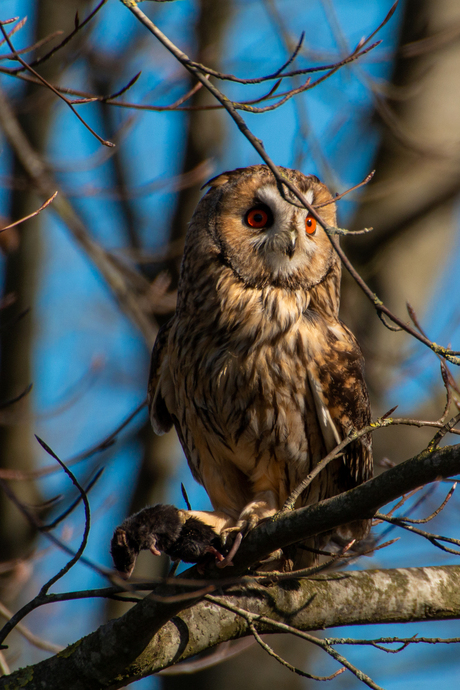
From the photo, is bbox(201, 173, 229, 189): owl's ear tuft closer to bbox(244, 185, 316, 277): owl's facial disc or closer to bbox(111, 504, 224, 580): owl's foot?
bbox(244, 185, 316, 277): owl's facial disc

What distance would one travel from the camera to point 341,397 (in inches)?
111

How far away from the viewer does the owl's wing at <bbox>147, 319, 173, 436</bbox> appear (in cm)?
323

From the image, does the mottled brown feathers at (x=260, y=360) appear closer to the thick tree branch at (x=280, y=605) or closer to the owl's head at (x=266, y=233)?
the owl's head at (x=266, y=233)

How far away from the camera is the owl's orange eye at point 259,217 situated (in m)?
2.99

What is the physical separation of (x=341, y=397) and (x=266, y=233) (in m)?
0.76

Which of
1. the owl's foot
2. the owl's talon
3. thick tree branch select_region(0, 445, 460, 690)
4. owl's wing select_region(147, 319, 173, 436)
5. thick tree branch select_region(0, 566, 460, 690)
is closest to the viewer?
thick tree branch select_region(0, 445, 460, 690)

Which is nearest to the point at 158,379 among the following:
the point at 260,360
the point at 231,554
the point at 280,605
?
the point at 260,360

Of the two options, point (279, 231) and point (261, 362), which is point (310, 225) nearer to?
point (279, 231)

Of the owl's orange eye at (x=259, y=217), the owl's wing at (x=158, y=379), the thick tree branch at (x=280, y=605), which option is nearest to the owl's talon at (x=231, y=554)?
the thick tree branch at (x=280, y=605)

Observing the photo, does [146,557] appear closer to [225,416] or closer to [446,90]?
[225,416]

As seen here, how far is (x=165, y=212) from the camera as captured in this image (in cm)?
671

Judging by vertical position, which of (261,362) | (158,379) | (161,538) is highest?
(158,379)

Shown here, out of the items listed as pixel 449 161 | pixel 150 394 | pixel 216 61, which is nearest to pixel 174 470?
pixel 150 394

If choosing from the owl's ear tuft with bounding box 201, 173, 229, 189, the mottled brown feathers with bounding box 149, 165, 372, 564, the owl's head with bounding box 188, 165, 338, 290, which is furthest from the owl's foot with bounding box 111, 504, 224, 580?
the owl's ear tuft with bounding box 201, 173, 229, 189
